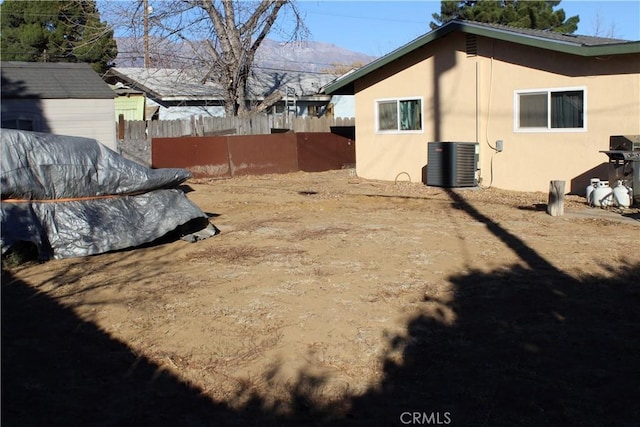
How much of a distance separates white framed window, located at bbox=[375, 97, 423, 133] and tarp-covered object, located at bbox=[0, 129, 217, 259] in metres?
10.1

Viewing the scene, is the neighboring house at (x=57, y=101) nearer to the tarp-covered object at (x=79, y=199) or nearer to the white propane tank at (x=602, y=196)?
the tarp-covered object at (x=79, y=199)

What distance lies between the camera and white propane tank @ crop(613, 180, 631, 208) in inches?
538

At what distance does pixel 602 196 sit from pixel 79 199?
9418mm

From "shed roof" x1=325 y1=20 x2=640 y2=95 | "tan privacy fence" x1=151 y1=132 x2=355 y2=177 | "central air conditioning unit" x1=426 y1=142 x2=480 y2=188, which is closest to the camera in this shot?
"shed roof" x1=325 y1=20 x2=640 y2=95

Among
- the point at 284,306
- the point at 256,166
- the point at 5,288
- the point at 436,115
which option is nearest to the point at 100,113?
the point at 256,166

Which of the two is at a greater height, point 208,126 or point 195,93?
point 195,93

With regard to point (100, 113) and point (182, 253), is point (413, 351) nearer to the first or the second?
point (182, 253)

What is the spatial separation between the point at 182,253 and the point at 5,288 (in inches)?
97.4

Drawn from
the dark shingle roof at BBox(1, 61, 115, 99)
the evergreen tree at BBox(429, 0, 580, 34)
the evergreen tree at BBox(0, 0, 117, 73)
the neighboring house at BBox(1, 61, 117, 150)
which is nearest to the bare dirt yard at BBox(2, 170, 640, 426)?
the neighboring house at BBox(1, 61, 117, 150)

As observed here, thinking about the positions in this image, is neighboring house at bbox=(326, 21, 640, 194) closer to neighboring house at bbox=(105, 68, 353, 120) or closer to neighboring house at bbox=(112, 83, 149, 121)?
neighboring house at bbox=(105, 68, 353, 120)

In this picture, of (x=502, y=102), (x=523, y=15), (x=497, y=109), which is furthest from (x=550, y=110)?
(x=523, y=15)

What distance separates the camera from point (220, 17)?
28.0m

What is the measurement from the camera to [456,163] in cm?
1769

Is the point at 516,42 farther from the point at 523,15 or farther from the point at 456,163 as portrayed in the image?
the point at 523,15
